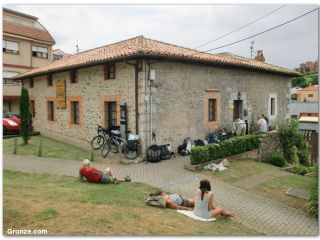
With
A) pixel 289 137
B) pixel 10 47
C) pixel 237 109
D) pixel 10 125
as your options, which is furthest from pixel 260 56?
pixel 10 47

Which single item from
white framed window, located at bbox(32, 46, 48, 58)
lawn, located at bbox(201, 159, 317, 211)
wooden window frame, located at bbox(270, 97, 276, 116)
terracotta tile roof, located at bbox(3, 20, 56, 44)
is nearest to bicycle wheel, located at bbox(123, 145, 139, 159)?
lawn, located at bbox(201, 159, 317, 211)

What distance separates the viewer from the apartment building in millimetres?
25359

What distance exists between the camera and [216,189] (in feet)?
28.4

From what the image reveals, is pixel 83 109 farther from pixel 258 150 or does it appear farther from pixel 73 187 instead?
pixel 258 150

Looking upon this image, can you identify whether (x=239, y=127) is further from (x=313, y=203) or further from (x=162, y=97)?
(x=313, y=203)

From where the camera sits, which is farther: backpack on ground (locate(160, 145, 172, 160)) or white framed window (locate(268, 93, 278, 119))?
white framed window (locate(268, 93, 278, 119))

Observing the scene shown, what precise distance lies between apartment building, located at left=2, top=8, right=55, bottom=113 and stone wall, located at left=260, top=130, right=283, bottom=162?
20.8m

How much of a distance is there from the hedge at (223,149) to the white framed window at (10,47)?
21693 mm

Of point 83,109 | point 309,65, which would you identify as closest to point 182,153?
point 83,109

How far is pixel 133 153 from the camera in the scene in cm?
1177

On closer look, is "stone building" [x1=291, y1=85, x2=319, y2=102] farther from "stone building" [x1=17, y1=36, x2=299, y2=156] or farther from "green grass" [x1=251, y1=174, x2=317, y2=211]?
"green grass" [x1=251, y1=174, x2=317, y2=211]

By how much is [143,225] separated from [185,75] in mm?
8824

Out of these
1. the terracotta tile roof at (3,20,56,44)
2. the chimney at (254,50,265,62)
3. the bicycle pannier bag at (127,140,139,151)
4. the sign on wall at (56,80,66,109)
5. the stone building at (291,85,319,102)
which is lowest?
the bicycle pannier bag at (127,140,139,151)

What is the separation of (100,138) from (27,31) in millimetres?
18847
